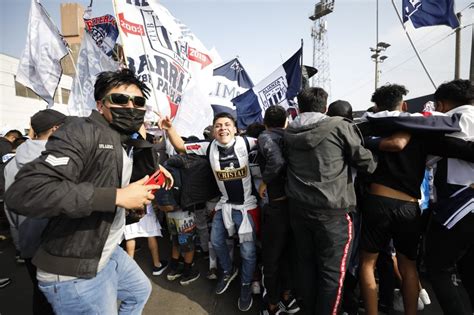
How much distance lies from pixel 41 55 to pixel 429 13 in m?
6.30

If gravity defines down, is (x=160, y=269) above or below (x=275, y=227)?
below

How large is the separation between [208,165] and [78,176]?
1.90 meters

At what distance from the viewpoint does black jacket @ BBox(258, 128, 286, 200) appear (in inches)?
95.8

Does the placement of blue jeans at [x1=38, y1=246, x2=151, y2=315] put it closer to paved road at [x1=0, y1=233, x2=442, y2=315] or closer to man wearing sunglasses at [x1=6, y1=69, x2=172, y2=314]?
man wearing sunglasses at [x1=6, y1=69, x2=172, y2=314]

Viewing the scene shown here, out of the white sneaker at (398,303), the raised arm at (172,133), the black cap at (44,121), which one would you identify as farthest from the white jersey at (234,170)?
the white sneaker at (398,303)

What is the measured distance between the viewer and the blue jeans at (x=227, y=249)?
9.21 feet

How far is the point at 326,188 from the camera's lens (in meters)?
2.07

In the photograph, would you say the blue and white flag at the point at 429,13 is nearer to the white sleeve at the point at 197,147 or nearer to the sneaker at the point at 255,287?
the white sleeve at the point at 197,147

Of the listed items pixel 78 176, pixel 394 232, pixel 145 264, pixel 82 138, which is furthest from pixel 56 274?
pixel 145 264

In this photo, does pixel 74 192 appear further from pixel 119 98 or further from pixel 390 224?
pixel 390 224

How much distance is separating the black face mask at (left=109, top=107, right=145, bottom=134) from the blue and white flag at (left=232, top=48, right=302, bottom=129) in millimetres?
3408

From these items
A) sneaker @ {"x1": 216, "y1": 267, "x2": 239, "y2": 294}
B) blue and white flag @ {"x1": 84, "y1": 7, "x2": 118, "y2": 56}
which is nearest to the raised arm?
sneaker @ {"x1": 216, "y1": 267, "x2": 239, "y2": 294}

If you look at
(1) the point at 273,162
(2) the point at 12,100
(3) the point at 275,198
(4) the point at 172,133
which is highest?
(2) the point at 12,100

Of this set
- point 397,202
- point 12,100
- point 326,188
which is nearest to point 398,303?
point 397,202
